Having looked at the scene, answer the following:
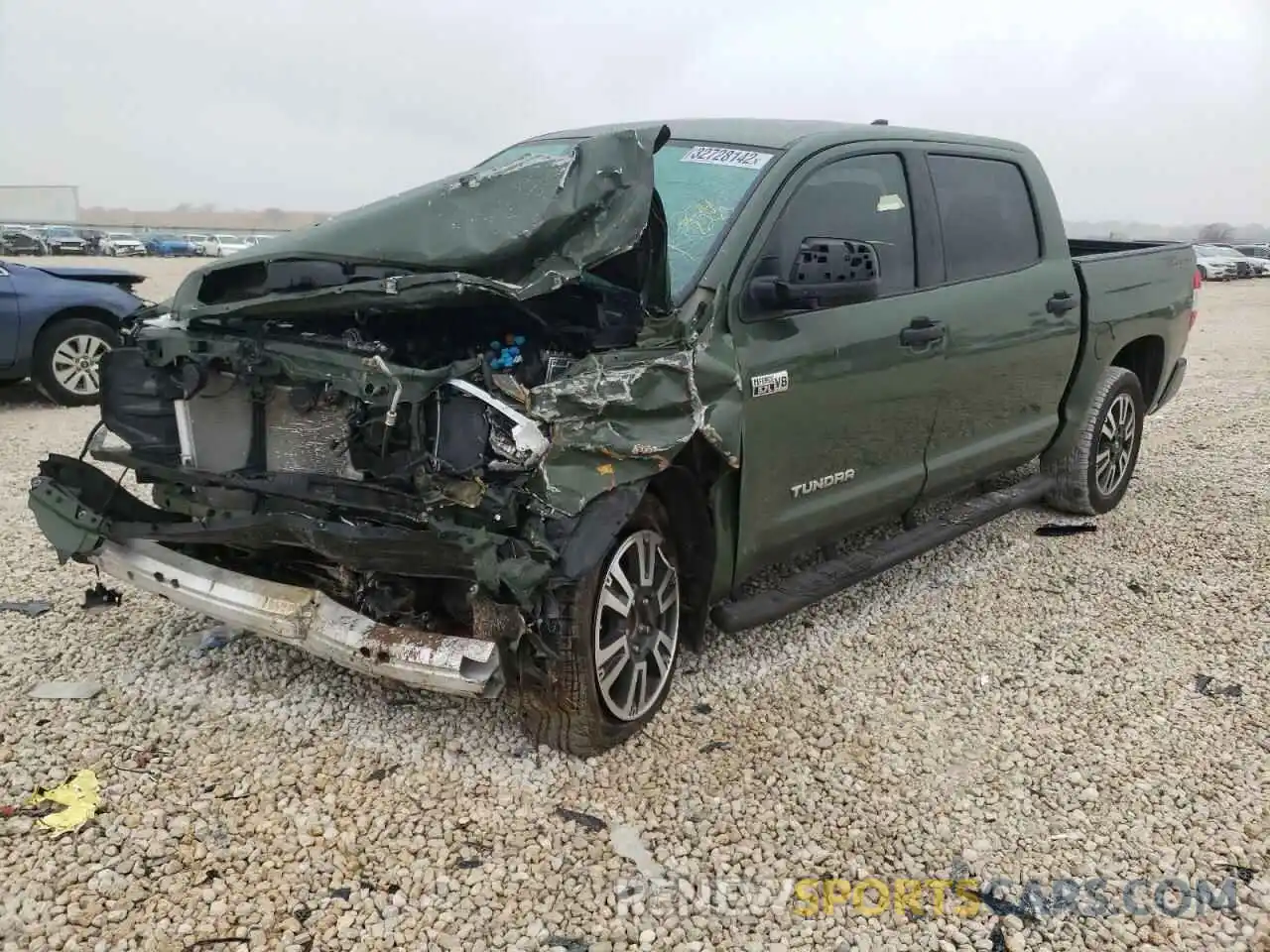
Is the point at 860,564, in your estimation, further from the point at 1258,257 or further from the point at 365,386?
the point at 1258,257

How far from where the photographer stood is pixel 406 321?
10.4ft

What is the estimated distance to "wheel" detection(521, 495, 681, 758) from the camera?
2910 millimetres

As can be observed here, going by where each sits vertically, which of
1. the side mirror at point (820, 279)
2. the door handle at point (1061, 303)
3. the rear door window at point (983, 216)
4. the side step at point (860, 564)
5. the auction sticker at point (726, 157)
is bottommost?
the side step at point (860, 564)

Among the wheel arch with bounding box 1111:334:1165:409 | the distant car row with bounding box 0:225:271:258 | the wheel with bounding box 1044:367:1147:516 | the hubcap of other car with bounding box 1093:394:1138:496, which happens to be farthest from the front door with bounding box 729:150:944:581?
the distant car row with bounding box 0:225:271:258

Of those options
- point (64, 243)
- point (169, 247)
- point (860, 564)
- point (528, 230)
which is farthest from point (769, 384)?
point (169, 247)

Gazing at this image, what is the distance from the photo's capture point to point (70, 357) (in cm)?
837

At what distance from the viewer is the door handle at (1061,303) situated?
4883 millimetres

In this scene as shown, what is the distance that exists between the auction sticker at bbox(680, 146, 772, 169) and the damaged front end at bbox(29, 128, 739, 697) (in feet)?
2.17

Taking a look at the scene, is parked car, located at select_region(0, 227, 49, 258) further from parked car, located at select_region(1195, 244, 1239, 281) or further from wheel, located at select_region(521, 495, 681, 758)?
parked car, located at select_region(1195, 244, 1239, 281)

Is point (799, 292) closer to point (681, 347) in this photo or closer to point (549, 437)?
point (681, 347)

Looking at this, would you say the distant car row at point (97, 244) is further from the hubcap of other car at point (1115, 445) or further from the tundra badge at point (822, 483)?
the tundra badge at point (822, 483)

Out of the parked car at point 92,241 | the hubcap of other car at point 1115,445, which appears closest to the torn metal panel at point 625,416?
the hubcap of other car at point 1115,445

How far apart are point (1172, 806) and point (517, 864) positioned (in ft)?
6.41

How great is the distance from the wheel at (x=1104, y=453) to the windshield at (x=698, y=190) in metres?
2.81
